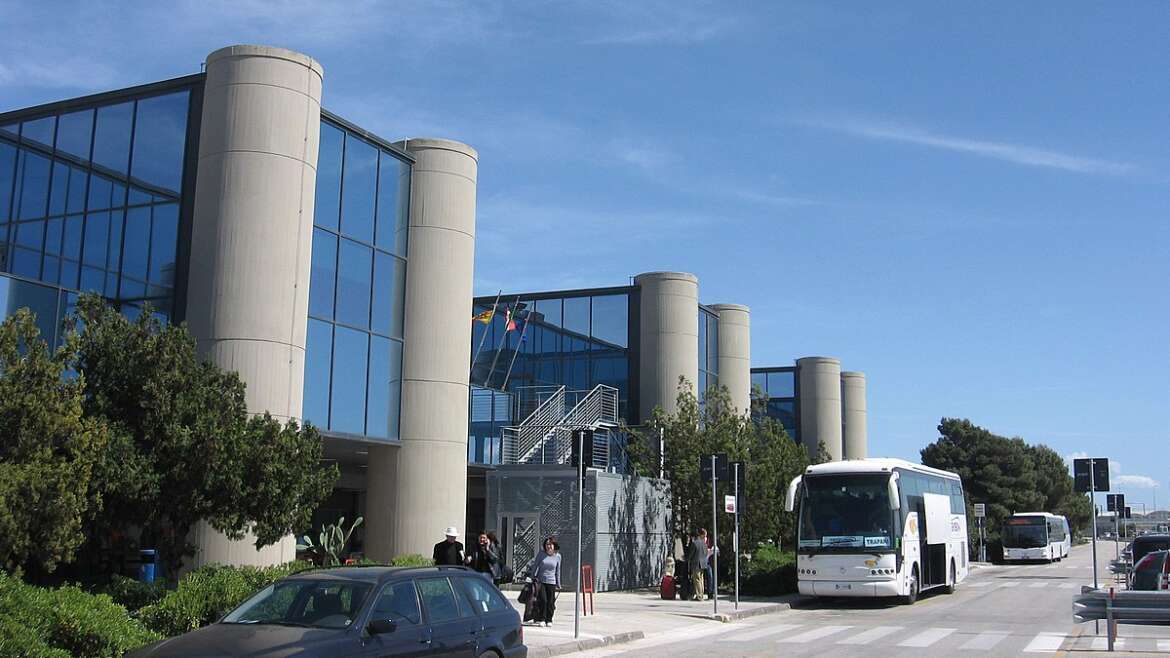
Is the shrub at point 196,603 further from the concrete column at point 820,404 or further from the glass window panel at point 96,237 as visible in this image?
the concrete column at point 820,404

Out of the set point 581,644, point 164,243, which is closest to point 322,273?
point 164,243

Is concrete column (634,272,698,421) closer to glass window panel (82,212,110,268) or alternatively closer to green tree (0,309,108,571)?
glass window panel (82,212,110,268)

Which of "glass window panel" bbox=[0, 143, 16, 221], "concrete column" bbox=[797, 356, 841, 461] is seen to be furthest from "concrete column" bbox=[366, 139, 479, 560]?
"concrete column" bbox=[797, 356, 841, 461]

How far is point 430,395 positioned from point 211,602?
1374 centimetres

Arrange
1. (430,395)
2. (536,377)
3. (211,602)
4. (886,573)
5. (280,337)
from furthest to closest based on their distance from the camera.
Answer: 1. (536,377)
2. (430,395)
3. (886,573)
4. (280,337)
5. (211,602)

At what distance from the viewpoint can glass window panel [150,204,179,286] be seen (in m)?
24.1

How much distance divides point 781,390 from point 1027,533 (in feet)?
49.1

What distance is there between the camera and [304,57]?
24344 millimetres

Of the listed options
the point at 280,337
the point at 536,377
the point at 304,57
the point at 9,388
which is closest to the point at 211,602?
the point at 9,388

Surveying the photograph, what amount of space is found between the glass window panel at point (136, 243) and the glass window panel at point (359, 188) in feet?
14.6

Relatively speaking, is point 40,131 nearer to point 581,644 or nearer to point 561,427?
point 561,427

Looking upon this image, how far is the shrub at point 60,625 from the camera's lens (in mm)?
10688

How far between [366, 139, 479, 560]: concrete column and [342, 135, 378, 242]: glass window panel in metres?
1.57

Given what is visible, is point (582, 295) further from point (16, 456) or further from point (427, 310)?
point (16, 456)
